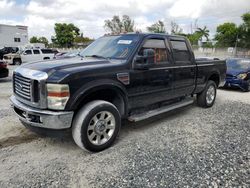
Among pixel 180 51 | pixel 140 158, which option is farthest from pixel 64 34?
pixel 140 158

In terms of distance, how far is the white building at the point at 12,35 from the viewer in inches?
1845

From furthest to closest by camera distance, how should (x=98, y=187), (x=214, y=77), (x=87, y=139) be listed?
(x=214, y=77) < (x=87, y=139) < (x=98, y=187)

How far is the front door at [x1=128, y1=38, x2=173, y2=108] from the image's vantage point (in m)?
4.23

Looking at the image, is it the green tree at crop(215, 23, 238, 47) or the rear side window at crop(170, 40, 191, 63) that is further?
the green tree at crop(215, 23, 238, 47)

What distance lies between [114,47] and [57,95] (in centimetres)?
180

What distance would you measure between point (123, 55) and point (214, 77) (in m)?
3.60

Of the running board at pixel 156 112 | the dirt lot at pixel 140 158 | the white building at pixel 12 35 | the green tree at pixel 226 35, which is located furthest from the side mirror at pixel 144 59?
the white building at pixel 12 35

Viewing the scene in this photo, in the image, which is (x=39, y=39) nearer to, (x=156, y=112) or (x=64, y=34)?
(x=64, y=34)

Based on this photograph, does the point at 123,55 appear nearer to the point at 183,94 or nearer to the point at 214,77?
the point at 183,94

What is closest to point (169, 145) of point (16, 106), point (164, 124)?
point (164, 124)

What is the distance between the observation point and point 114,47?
4.62 meters

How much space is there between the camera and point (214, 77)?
6.80 meters

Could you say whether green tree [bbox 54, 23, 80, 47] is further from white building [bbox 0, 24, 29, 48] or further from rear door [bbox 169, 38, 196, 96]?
rear door [bbox 169, 38, 196, 96]

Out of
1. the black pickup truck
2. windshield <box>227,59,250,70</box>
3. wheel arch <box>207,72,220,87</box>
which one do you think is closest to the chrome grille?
the black pickup truck
